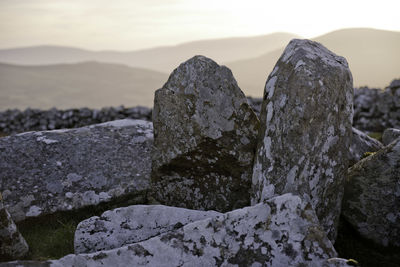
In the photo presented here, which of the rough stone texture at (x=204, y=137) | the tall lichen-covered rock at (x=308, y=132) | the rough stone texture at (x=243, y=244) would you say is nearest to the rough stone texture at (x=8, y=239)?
the rough stone texture at (x=243, y=244)

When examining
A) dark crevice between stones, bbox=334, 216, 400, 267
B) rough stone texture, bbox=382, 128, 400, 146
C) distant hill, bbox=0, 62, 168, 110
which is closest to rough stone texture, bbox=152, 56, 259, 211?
dark crevice between stones, bbox=334, 216, 400, 267

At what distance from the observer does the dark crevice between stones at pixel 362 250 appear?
16.7 feet

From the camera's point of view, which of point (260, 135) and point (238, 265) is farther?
point (260, 135)

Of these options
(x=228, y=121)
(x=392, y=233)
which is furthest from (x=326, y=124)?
(x=392, y=233)

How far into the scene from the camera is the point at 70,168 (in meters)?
7.71

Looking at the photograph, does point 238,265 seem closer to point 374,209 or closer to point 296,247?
point 296,247

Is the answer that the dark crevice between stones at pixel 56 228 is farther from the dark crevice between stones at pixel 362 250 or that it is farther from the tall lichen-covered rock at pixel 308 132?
the dark crevice between stones at pixel 362 250

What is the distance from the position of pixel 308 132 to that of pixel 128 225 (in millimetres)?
2321

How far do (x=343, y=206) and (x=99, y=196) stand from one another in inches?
154

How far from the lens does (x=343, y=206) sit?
580 centimetres

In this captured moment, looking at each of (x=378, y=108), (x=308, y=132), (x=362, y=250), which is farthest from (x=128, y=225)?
(x=378, y=108)

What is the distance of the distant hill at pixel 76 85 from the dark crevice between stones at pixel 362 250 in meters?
81.0

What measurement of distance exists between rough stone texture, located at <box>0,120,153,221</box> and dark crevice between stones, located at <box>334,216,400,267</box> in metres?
3.38

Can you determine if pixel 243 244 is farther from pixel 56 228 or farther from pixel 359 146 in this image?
pixel 359 146
